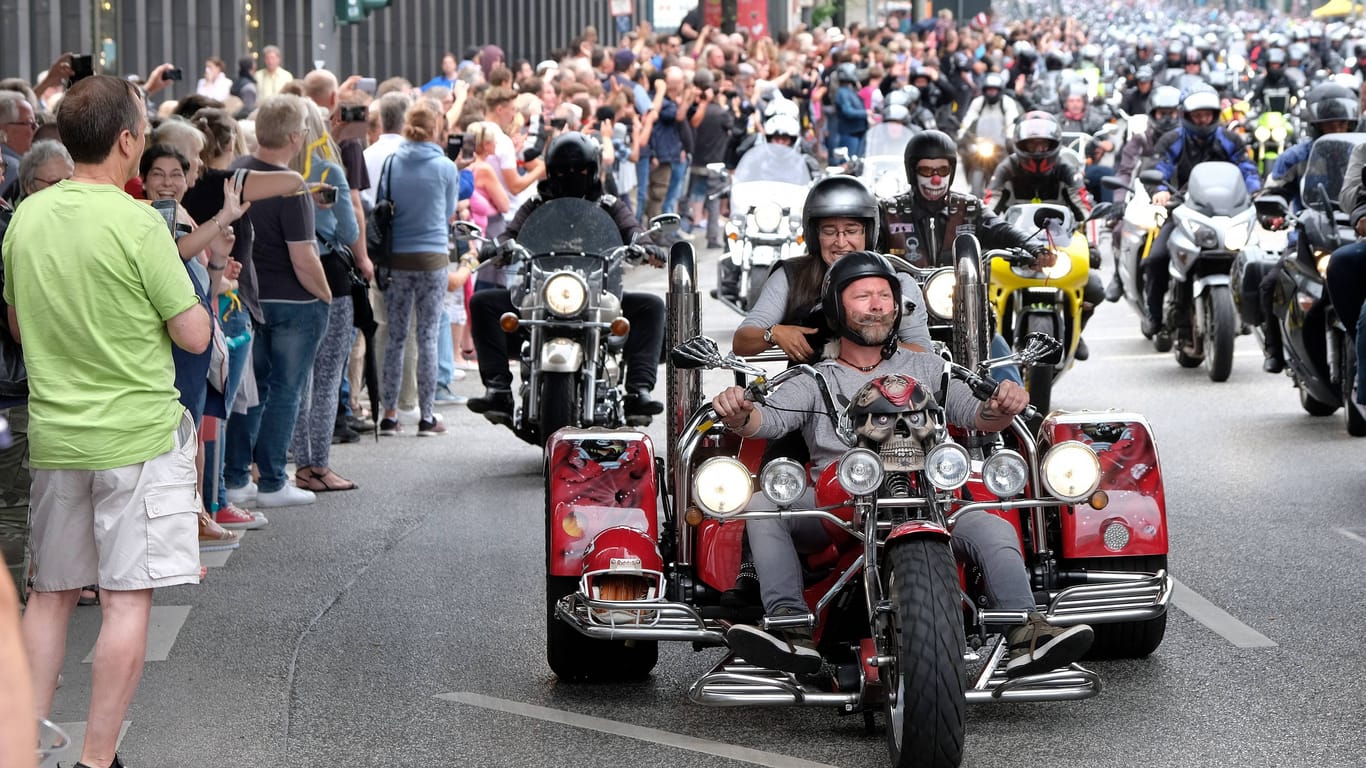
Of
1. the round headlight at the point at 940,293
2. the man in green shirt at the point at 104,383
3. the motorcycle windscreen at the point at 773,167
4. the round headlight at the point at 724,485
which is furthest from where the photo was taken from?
the motorcycle windscreen at the point at 773,167

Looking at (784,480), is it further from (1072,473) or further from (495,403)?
(495,403)

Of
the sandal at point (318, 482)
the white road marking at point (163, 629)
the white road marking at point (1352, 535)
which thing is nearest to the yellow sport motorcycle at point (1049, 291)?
the white road marking at point (1352, 535)

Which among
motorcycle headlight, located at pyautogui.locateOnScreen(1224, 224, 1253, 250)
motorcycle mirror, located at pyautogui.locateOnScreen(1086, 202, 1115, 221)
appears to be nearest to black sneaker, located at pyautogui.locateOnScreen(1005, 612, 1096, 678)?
motorcycle mirror, located at pyautogui.locateOnScreen(1086, 202, 1115, 221)

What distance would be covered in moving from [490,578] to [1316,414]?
6419mm

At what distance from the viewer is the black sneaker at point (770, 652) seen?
5.78m

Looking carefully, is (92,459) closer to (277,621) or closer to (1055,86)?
(277,621)

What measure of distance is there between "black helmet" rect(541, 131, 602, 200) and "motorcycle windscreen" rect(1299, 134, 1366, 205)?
4131 mm

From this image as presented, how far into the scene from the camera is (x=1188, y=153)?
1605 centimetres

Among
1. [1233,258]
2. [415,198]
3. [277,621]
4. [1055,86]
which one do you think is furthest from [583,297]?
[1055,86]

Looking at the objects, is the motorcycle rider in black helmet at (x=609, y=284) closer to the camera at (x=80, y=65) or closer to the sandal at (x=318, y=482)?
the sandal at (x=318, y=482)

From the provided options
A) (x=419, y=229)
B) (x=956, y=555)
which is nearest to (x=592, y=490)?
(x=956, y=555)

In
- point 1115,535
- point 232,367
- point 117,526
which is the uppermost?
point 232,367

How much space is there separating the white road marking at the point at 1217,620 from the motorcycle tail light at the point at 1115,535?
0.76 metres

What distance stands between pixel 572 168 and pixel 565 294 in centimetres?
92
